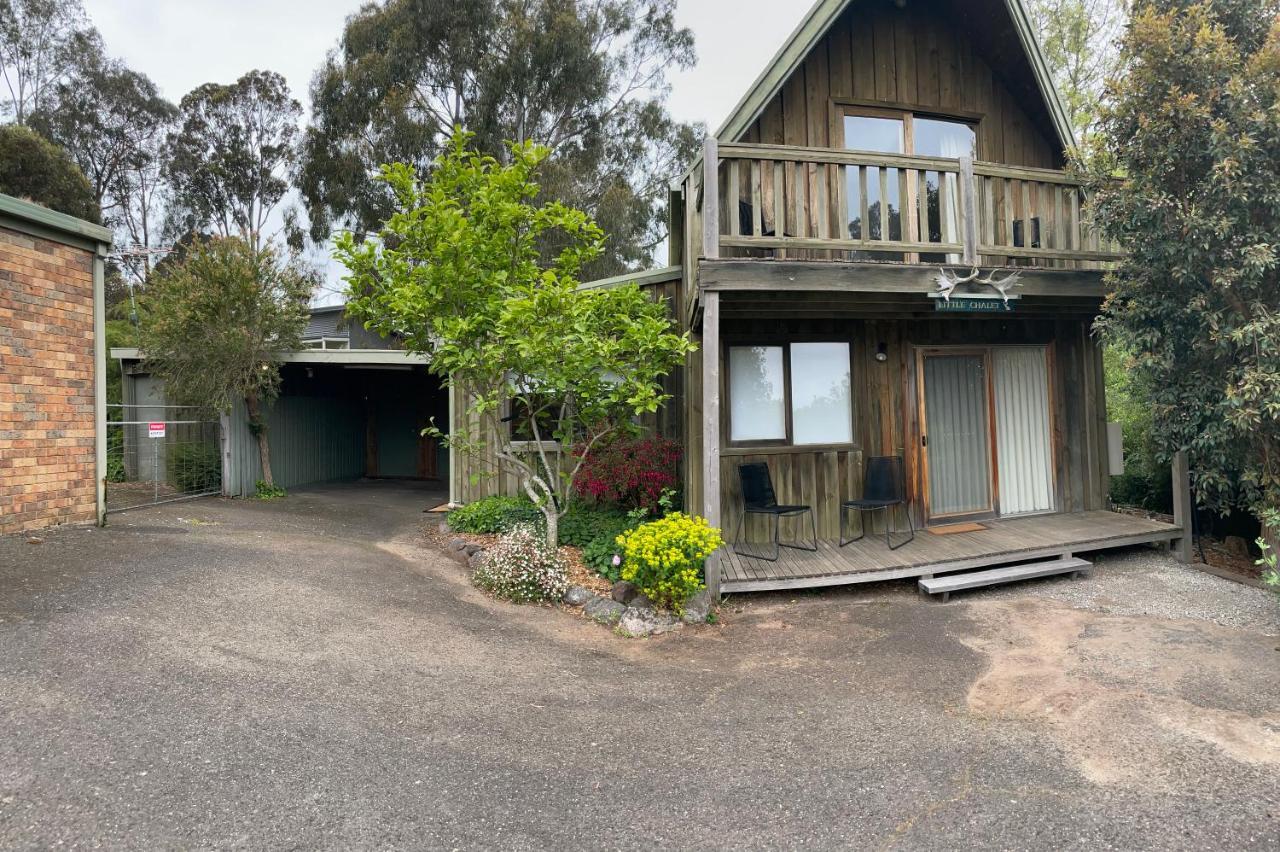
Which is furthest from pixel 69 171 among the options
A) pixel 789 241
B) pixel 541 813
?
pixel 541 813

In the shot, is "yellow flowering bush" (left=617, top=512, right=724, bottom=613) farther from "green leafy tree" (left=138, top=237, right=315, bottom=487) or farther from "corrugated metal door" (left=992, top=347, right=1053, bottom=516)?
"green leafy tree" (left=138, top=237, right=315, bottom=487)

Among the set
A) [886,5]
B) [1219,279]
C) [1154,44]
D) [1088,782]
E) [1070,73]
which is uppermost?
[1070,73]

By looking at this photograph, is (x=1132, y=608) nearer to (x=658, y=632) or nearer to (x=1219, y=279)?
(x=1219, y=279)

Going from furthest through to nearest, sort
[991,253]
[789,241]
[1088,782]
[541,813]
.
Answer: [991,253] → [789,241] → [1088,782] → [541,813]

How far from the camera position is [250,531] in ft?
25.2

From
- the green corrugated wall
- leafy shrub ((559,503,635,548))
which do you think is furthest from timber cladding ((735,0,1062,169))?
the green corrugated wall

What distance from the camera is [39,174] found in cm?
2023

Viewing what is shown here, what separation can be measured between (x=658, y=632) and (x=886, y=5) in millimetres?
7185

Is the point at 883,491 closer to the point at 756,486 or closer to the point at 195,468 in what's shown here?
the point at 756,486

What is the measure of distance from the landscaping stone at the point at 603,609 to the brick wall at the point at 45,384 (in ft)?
16.7

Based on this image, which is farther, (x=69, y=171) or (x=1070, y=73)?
(x=69, y=171)

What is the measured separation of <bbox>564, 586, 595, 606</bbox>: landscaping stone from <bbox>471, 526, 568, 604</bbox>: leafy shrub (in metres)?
0.05

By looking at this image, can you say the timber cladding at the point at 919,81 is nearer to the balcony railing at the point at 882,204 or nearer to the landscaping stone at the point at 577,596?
the balcony railing at the point at 882,204

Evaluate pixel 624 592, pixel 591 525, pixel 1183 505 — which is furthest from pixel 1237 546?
pixel 591 525
